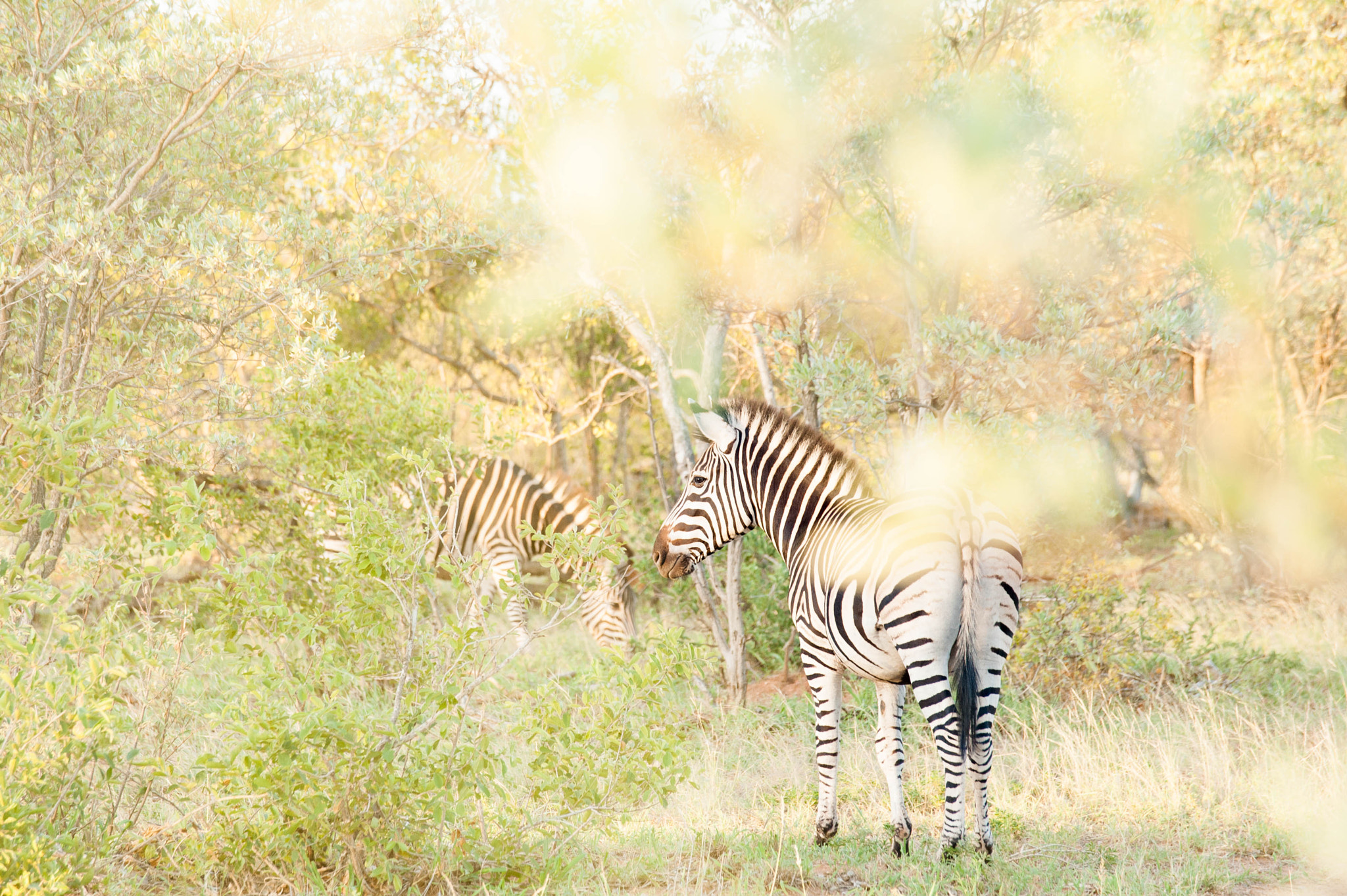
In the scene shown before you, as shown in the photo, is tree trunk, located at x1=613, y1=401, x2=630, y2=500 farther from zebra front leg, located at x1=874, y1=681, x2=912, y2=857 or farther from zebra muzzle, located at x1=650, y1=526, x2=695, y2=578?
zebra front leg, located at x1=874, y1=681, x2=912, y2=857

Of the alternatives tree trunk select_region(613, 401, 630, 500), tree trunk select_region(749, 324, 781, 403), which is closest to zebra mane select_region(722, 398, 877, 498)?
tree trunk select_region(749, 324, 781, 403)

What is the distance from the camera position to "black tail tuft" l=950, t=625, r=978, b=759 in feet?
15.2

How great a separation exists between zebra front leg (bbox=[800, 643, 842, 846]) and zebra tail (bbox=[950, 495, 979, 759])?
2.31 feet

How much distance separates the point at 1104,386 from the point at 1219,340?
420 cm

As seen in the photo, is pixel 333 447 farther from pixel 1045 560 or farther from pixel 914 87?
pixel 1045 560

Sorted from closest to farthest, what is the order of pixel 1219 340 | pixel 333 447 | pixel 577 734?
pixel 577 734 < pixel 333 447 < pixel 1219 340

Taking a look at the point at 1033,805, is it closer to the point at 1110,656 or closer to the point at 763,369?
the point at 1110,656

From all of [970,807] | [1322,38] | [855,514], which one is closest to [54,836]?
[855,514]

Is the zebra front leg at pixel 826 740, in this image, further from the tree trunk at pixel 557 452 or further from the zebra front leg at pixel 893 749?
the tree trunk at pixel 557 452

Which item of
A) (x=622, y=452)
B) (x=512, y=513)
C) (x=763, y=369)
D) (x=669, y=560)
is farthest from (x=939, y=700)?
(x=622, y=452)

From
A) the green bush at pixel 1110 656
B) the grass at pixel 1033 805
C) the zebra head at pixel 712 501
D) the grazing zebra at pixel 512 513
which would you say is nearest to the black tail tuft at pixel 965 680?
the grass at pixel 1033 805

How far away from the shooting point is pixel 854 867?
190 inches

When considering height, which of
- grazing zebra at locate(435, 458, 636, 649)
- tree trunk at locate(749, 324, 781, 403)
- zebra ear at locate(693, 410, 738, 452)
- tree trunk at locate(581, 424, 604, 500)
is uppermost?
tree trunk at locate(581, 424, 604, 500)

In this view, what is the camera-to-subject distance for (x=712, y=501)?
564 centimetres
